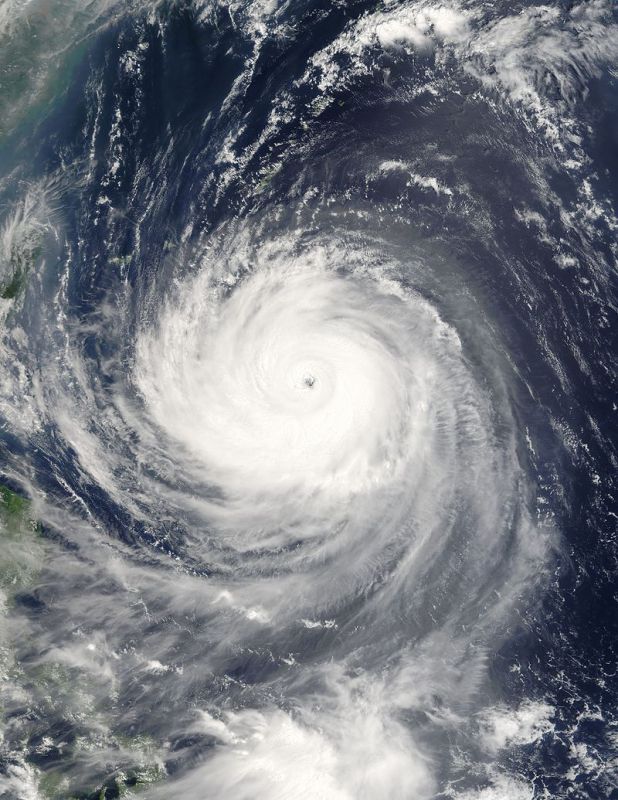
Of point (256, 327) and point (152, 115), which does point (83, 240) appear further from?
point (256, 327)

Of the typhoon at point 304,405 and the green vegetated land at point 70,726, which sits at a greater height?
the typhoon at point 304,405

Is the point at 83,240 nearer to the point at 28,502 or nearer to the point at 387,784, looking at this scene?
the point at 28,502

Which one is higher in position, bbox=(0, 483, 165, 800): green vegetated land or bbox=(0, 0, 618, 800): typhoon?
bbox=(0, 0, 618, 800): typhoon

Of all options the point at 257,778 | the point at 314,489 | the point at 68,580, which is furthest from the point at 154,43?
the point at 257,778

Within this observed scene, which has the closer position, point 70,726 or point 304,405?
point 70,726

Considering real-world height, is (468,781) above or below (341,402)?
below

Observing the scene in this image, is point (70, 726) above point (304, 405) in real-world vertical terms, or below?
below

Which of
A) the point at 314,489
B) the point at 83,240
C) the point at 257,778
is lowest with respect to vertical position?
the point at 257,778
